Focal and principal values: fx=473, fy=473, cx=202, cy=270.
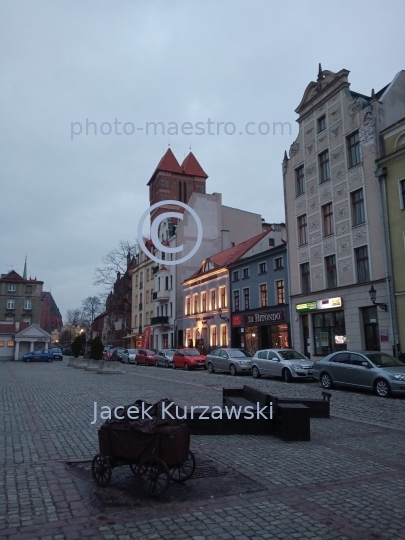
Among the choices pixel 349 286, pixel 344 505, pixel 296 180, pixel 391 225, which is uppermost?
pixel 296 180

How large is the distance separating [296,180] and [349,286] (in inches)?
365

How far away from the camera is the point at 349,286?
26188mm

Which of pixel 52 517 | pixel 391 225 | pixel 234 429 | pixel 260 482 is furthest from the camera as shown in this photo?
pixel 391 225

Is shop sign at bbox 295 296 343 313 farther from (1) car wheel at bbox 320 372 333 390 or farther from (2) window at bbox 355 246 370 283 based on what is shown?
(1) car wheel at bbox 320 372 333 390

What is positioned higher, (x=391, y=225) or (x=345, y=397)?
(x=391, y=225)

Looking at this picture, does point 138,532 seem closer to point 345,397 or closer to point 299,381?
point 345,397

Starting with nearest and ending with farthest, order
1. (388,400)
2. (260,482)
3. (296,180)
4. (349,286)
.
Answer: (260,482) → (388,400) → (349,286) → (296,180)

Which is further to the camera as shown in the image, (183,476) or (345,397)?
(345,397)

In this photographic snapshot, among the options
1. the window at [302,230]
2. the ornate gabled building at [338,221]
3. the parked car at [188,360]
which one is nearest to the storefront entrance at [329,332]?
the ornate gabled building at [338,221]

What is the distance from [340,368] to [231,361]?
966 centimetres

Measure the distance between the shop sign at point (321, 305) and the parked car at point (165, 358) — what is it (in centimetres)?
1093

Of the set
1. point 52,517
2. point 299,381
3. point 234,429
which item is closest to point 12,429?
point 234,429

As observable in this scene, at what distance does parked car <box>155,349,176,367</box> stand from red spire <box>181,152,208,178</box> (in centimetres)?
5055

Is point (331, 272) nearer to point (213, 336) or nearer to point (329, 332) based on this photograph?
point (329, 332)
